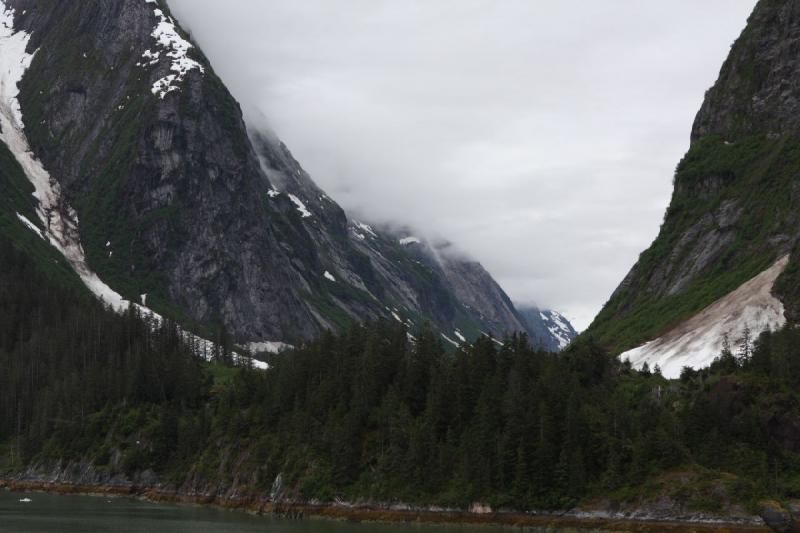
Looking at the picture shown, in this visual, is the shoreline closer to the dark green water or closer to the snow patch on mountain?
the dark green water

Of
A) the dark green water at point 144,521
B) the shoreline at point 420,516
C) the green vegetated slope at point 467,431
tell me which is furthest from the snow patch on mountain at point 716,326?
the dark green water at point 144,521

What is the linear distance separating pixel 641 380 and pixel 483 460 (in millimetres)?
33741

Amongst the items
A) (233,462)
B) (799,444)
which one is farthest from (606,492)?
(233,462)

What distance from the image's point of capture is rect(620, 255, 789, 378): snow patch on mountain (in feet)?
574

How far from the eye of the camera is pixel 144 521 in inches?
4879

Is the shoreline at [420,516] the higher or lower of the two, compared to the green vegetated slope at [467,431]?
lower

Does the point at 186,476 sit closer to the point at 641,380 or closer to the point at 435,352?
the point at 435,352

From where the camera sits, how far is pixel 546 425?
12331cm

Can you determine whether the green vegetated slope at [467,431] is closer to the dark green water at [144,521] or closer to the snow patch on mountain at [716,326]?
the dark green water at [144,521]

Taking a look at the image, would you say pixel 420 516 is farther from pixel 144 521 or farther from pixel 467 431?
pixel 144 521

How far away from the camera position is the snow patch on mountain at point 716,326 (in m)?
175

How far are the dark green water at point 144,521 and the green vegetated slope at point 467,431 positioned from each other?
8054 millimetres

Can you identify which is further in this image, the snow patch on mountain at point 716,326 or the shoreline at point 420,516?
the snow patch on mountain at point 716,326

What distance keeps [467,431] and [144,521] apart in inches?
1573
